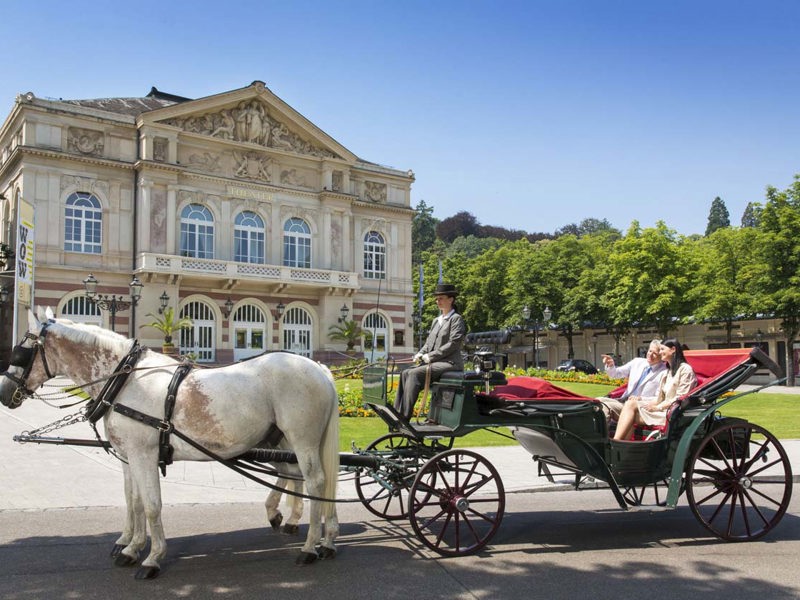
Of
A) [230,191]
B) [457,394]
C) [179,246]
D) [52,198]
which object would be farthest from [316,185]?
[457,394]

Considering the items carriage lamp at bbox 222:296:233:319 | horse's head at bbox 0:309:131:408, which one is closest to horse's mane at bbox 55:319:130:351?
horse's head at bbox 0:309:131:408

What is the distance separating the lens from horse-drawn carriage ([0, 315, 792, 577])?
5.91 m

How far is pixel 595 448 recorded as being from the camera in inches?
275

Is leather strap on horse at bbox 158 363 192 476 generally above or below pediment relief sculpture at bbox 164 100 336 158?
below

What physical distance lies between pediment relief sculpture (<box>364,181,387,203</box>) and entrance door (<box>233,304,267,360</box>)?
1142 centimetres

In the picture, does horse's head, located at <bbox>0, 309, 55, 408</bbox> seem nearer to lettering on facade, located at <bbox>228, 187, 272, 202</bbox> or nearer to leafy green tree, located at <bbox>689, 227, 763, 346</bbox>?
lettering on facade, located at <bbox>228, 187, 272, 202</bbox>

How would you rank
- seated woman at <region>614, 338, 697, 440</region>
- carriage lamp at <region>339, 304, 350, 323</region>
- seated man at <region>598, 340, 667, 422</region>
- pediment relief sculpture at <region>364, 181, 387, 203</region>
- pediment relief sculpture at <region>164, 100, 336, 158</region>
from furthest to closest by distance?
pediment relief sculpture at <region>364, 181, 387, 203</region>, carriage lamp at <region>339, 304, 350, 323</region>, pediment relief sculpture at <region>164, 100, 336, 158</region>, seated man at <region>598, 340, 667, 422</region>, seated woman at <region>614, 338, 697, 440</region>

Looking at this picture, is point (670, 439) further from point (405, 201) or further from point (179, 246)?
point (405, 201)

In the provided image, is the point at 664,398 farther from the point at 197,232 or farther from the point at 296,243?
the point at 296,243

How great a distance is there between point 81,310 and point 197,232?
25.3ft

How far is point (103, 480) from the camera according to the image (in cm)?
1007

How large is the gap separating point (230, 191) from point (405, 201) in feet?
43.4

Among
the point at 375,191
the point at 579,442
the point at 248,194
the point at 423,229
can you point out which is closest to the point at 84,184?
the point at 248,194

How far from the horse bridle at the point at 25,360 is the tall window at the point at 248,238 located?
1379 inches
